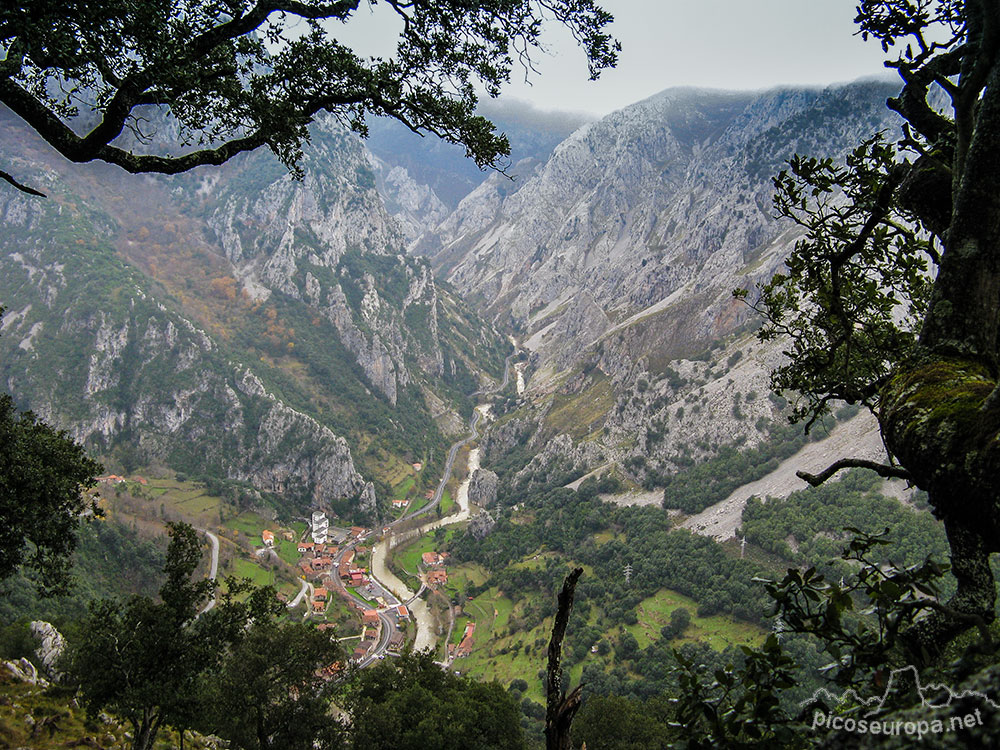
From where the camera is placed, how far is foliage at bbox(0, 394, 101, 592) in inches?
509

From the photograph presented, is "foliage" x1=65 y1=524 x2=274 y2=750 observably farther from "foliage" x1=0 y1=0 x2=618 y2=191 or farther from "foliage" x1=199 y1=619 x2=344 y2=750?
"foliage" x1=0 y1=0 x2=618 y2=191

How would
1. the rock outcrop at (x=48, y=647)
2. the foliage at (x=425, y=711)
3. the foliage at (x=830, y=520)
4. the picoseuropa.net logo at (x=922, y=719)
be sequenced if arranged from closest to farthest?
1. the picoseuropa.net logo at (x=922, y=719)
2. the foliage at (x=425, y=711)
3. the rock outcrop at (x=48, y=647)
4. the foliage at (x=830, y=520)

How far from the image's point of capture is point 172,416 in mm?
130250

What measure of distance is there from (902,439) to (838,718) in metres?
2.71

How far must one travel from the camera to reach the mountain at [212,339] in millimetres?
126125

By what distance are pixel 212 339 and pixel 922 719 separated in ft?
536

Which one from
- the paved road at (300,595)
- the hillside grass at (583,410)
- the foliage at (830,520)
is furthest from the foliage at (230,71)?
the hillside grass at (583,410)

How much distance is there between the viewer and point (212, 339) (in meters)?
145

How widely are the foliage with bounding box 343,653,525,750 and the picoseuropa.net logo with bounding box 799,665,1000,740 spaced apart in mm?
24889

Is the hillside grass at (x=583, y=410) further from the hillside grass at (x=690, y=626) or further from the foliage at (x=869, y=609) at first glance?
the foliage at (x=869, y=609)

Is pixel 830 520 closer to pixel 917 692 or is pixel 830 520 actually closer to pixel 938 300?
pixel 938 300

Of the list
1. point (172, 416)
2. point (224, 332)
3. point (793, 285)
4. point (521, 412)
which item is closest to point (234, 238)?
point (224, 332)

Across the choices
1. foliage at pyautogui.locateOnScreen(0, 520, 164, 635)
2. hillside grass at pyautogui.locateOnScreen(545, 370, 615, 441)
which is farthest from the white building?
hillside grass at pyautogui.locateOnScreen(545, 370, 615, 441)

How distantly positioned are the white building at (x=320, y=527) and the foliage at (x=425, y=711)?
87442 mm
